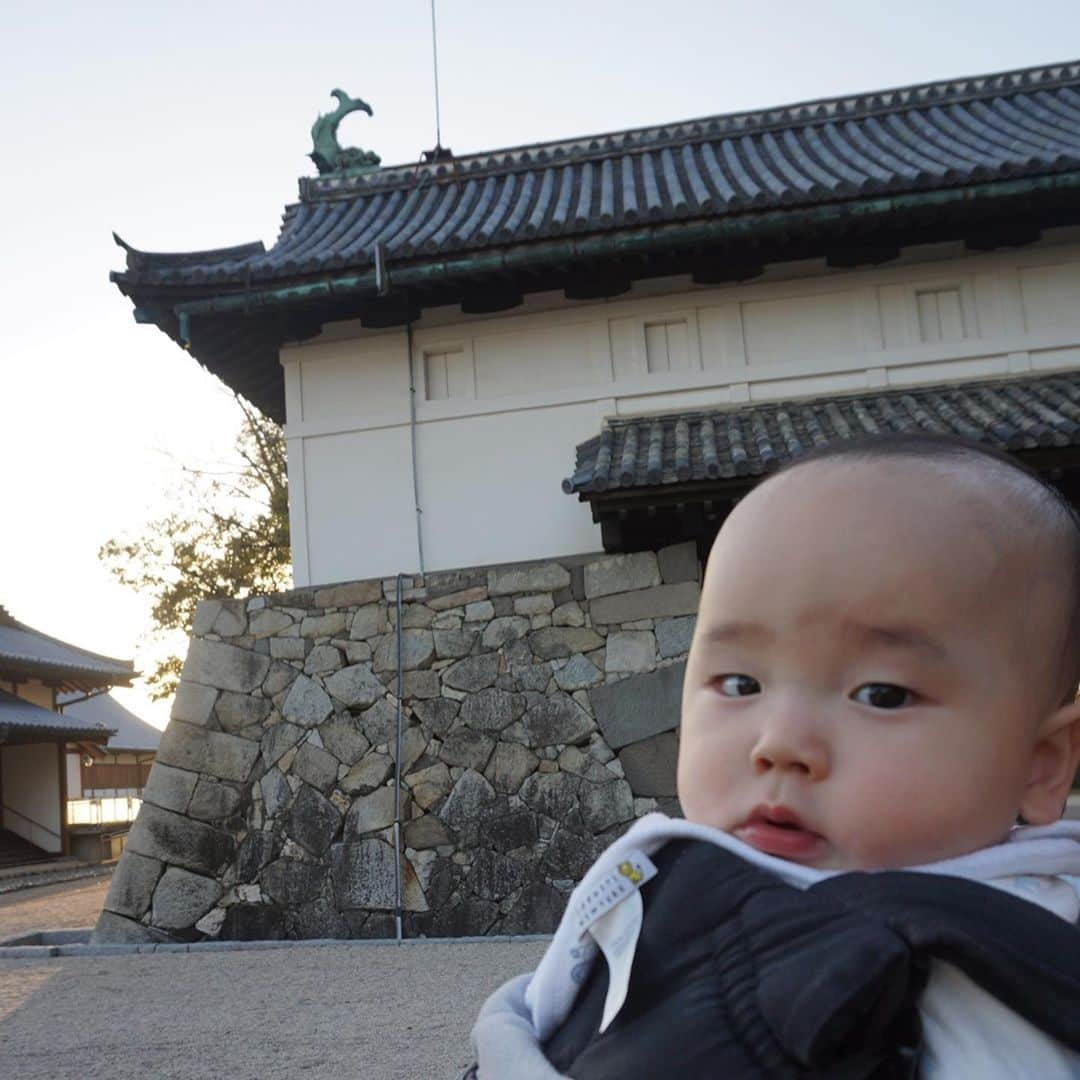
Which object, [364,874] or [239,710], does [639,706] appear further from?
[239,710]

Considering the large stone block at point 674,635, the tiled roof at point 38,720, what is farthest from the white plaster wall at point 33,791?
the large stone block at point 674,635

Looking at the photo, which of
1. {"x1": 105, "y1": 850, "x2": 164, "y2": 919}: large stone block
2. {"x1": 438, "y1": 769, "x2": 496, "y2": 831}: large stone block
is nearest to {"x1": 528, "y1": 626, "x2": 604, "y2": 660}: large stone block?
{"x1": 438, "y1": 769, "x2": 496, "y2": 831}: large stone block

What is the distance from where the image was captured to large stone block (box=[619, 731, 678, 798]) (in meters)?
7.19

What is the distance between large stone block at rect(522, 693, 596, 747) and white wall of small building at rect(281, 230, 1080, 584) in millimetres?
1015

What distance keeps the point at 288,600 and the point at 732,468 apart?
3.49 meters

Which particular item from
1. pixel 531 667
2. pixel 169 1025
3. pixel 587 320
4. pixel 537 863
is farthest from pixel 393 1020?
pixel 587 320

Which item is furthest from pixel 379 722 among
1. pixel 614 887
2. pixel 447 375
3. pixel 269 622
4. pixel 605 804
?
pixel 614 887

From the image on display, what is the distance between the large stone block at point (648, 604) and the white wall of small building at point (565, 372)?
0.42 m

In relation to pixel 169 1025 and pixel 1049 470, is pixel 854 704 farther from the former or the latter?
pixel 1049 470

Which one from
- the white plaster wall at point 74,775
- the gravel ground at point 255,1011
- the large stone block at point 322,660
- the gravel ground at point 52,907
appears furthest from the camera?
the white plaster wall at point 74,775

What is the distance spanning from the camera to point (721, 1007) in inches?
31.8

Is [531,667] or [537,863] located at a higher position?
[531,667]

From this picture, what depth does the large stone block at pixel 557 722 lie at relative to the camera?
7465 millimetres

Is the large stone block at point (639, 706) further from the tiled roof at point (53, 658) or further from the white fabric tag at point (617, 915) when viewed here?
the tiled roof at point (53, 658)
